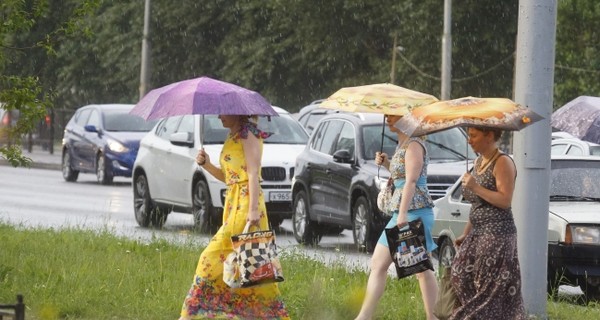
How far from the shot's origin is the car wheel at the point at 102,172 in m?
32.3

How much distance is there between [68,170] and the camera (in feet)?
113

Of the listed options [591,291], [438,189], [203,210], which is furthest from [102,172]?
[591,291]

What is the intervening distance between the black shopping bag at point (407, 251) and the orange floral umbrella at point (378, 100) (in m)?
0.95

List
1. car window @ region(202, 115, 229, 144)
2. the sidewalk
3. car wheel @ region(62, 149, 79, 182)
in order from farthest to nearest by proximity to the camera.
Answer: the sidewalk → car wheel @ region(62, 149, 79, 182) → car window @ region(202, 115, 229, 144)

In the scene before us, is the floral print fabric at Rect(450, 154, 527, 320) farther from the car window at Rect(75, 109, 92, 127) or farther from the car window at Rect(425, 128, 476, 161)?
the car window at Rect(75, 109, 92, 127)

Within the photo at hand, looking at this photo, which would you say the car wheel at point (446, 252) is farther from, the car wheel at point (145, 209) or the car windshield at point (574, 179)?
the car wheel at point (145, 209)

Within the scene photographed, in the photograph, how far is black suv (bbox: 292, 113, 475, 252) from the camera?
17.8 metres

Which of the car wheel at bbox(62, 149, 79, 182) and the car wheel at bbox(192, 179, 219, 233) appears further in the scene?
the car wheel at bbox(62, 149, 79, 182)

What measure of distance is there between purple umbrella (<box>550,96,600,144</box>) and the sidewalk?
2243 centimetres

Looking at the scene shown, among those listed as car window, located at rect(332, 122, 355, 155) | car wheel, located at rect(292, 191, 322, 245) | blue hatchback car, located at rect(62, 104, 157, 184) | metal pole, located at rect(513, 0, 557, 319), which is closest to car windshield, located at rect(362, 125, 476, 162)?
car window, located at rect(332, 122, 355, 155)

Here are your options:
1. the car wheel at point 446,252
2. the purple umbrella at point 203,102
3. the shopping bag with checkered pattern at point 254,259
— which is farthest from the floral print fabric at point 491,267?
the car wheel at point 446,252

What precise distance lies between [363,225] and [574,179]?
370 centimetres

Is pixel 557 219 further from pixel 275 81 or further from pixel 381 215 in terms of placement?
pixel 275 81

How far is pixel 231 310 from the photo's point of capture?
10.6 metres
